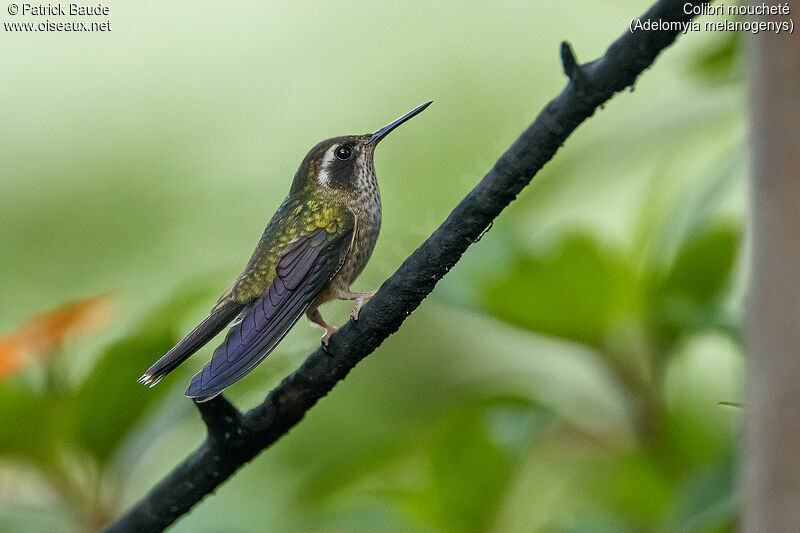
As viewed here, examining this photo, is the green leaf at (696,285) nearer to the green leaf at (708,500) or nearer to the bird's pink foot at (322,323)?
the green leaf at (708,500)

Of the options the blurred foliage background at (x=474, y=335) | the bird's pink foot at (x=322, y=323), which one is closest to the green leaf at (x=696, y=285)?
the blurred foliage background at (x=474, y=335)

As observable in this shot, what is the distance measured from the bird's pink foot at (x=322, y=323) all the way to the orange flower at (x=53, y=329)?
117 millimetres

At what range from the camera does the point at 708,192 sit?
103 cm

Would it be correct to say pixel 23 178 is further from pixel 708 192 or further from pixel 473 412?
pixel 708 192

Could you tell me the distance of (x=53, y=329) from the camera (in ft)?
1.34

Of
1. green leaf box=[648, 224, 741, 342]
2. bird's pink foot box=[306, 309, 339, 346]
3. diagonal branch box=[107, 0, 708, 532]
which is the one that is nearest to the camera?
diagonal branch box=[107, 0, 708, 532]

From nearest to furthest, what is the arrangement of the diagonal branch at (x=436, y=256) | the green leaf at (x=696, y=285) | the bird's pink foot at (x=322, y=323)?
the diagonal branch at (x=436, y=256)
the bird's pink foot at (x=322, y=323)
the green leaf at (x=696, y=285)

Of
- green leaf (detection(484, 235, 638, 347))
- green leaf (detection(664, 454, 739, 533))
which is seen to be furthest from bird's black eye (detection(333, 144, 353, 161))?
green leaf (detection(664, 454, 739, 533))

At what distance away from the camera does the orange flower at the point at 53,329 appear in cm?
40

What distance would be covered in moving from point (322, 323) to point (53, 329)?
0.50ft

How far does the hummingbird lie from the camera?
412 millimetres

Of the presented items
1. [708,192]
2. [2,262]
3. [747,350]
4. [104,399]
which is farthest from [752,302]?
[2,262]

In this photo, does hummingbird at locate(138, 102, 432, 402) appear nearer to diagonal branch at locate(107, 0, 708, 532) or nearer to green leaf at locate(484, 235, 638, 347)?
diagonal branch at locate(107, 0, 708, 532)

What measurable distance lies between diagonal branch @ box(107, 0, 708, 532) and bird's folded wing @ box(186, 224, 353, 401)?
0.12ft
